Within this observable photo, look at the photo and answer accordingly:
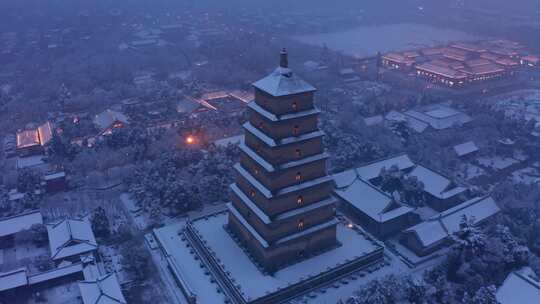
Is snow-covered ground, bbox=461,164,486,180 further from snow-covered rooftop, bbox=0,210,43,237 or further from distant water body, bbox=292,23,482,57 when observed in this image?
distant water body, bbox=292,23,482,57

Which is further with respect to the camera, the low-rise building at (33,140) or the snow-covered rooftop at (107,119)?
the snow-covered rooftop at (107,119)

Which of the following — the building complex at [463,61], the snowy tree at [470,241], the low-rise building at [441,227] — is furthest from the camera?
the building complex at [463,61]

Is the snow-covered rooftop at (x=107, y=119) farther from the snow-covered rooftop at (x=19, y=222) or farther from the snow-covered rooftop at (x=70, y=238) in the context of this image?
the snow-covered rooftop at (x=70, y=238)

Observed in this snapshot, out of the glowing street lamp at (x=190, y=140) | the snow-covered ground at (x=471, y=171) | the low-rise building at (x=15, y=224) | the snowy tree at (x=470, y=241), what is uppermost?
the snowy tree at (x=470, y=241)

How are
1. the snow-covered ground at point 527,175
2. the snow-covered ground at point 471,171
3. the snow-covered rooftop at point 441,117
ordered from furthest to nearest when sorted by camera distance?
the snow-covered rooftop at point 441,117 → the snow-covered ground at point 471,171 → the snow-covered ground at point 527,175

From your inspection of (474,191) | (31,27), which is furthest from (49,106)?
(31,27)

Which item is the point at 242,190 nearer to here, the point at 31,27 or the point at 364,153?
the point at 364,153

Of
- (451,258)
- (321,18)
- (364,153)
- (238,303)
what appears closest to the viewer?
(238,303)

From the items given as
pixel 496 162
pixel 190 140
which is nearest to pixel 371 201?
pixel 496 162

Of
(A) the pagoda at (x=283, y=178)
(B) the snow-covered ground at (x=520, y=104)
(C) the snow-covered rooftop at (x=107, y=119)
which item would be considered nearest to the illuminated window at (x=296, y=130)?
(A) the pagoda at (x=283, y=178)
